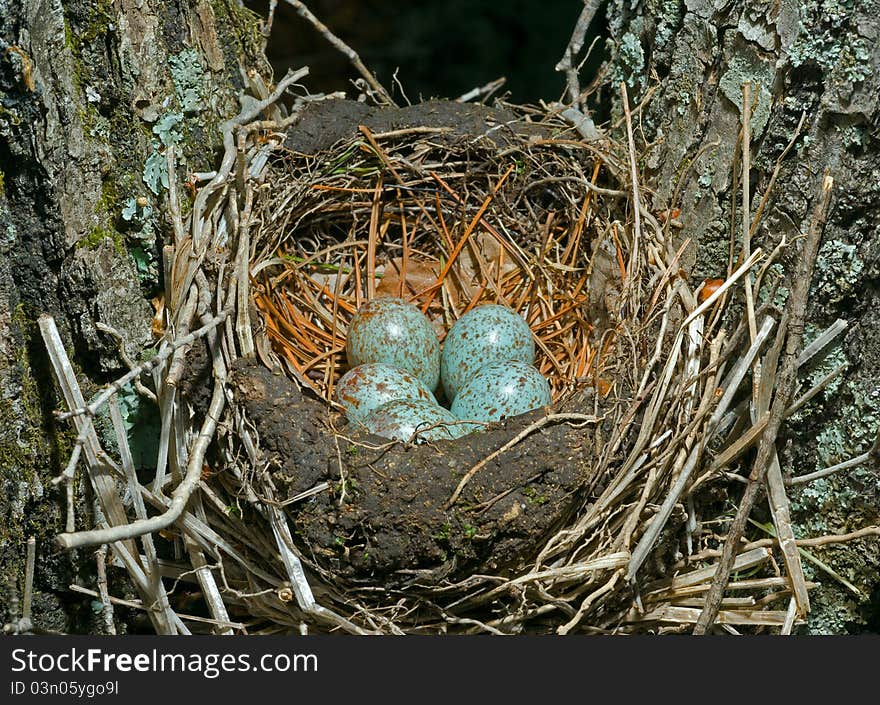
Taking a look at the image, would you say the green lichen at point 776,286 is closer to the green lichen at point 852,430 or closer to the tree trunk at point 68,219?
the green lichen at point 852,430

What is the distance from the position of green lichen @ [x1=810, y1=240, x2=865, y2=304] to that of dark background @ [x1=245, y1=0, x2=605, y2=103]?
2.52 meters

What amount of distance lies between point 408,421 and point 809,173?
1.11 metres

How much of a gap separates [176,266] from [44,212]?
0.32 meters

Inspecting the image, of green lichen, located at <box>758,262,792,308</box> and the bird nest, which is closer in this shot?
the bird nest

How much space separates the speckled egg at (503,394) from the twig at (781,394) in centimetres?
59

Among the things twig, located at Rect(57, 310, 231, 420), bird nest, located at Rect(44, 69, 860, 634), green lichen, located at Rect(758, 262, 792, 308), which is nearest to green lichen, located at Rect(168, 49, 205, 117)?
bird nest, located at Rect(44, 69, 860, 634)

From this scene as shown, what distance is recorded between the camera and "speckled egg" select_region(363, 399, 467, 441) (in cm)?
218

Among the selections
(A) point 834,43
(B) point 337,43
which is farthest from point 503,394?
(B) point 337,43

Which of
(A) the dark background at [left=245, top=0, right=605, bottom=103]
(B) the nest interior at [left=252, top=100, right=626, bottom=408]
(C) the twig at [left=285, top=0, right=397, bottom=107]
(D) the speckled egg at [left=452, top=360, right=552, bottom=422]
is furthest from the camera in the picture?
(A) the dark background at [left=245, top=0, right=605, bottom=103]

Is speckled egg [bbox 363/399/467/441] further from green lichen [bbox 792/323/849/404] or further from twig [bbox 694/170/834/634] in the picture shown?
green lichen [bbox 792/323/849/404]

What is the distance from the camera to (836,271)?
1.99 m

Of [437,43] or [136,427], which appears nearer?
[136,427]

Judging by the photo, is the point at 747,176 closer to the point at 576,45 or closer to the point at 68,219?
the point at 576,45

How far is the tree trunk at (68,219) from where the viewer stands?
1.92m
